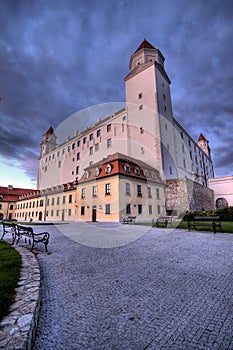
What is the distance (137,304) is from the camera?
107 inches

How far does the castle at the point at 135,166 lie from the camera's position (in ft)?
77.3

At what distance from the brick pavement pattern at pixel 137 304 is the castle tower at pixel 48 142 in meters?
65.2

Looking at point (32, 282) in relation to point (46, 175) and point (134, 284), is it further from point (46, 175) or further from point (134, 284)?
point (46, 175)

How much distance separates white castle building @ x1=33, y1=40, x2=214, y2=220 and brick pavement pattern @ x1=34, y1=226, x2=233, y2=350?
17.4 m

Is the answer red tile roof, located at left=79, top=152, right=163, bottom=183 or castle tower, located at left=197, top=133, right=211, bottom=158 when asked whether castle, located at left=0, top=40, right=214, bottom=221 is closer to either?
red tile roof, located at left=79, top=152, right=163, bottom=183

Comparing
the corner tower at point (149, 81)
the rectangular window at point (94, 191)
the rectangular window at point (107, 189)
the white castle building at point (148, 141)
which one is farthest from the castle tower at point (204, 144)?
the rectangular window at point (107, 189)

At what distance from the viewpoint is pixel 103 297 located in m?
2.94

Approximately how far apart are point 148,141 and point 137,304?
29654 mm

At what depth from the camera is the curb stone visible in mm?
1619

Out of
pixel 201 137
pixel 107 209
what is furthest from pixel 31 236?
pixel 201 137

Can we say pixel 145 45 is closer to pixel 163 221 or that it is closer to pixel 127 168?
pixel 127 168

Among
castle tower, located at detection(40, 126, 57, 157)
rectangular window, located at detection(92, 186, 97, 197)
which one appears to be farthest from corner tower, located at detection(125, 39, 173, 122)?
castle tower, located at detection(40, 126, 57, 157)

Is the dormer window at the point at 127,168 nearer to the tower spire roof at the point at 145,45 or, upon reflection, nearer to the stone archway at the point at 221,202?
the tower spire roof at the point at 145,45

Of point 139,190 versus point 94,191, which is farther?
point 94,191
